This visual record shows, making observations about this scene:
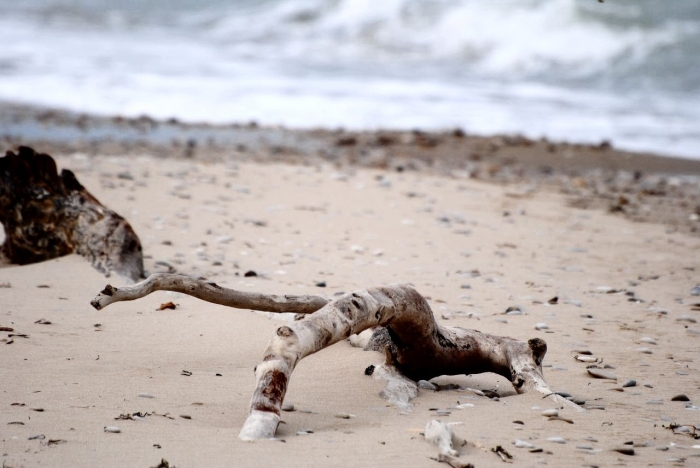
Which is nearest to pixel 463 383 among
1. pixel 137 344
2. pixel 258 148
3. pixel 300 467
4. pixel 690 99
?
pixel 300 467

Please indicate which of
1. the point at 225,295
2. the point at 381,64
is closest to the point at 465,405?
the point at 225,295

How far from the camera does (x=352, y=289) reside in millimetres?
5449

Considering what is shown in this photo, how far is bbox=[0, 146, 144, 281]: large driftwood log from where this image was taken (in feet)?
18.3

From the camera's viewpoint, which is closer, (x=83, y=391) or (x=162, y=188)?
(x=83, y=391)

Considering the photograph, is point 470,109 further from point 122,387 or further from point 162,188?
point 122,387

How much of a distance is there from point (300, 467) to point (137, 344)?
1.69 m

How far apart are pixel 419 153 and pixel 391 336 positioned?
7.72 m

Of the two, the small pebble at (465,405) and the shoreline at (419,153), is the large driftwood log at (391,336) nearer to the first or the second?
the small pebble at (465,405)

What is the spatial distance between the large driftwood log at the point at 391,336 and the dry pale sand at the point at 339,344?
0.12m

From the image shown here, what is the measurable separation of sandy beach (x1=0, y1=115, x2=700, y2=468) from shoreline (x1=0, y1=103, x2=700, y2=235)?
0.21 ft

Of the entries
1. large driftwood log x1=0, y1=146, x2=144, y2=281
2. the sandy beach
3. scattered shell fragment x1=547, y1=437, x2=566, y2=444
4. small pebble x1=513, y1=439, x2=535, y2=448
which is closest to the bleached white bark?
A: the sandy beach

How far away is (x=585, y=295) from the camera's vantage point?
564 cm

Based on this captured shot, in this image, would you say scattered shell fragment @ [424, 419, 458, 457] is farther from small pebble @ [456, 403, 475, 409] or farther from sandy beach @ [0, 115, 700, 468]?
small pebble @ [456, 403, 475, 409]

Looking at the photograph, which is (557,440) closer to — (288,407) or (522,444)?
(522,444)
